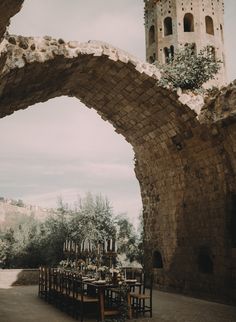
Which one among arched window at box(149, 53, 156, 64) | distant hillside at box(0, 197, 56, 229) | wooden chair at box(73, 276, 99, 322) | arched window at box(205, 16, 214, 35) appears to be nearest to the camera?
wooden chair at box(73, 276, 99, 322)

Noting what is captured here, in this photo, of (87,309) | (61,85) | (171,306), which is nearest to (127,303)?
(87,309)

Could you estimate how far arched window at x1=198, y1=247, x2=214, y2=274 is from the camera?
1050 centimetres

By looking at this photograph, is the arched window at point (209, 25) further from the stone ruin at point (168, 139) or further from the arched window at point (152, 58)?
the stone ruin at point (168, 139)

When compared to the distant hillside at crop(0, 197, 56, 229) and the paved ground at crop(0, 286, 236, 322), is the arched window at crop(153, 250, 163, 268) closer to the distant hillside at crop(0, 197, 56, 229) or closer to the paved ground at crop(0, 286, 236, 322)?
the paved ground at crop(0, 286, 236, 322)

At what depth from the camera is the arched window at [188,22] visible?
20.3 m

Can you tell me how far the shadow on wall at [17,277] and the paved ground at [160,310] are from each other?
3055mm

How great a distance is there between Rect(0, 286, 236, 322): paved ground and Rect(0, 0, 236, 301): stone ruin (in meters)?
0.83

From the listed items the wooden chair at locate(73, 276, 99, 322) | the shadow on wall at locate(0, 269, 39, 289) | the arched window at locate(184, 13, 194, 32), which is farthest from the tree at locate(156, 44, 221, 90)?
the arched window at locate(184, 13, 194, 32)

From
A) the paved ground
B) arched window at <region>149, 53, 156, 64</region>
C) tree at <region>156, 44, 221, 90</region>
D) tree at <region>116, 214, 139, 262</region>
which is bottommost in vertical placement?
the paved ground

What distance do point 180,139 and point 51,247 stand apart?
10.3 m

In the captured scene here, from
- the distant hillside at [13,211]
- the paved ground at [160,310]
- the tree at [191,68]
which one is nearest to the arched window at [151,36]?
the tree at [191,68]

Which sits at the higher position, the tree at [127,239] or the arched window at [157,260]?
the tree at [127,239]

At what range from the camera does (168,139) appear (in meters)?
11.5

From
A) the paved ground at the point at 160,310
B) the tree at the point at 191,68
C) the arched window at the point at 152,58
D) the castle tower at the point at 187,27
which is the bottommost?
the paved ground at the point at 160,310
